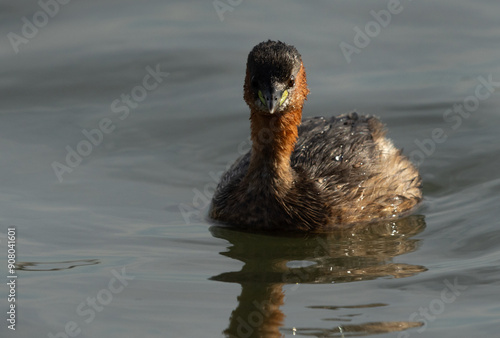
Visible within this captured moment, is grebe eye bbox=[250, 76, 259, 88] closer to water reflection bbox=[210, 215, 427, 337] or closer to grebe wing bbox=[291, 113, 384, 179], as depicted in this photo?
grebe wing bbox=[291, 113, 384, 179]

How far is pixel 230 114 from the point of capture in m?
12.3

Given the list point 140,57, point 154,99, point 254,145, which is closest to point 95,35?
point 140,57

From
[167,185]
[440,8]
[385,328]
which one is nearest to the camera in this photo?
[385,328]

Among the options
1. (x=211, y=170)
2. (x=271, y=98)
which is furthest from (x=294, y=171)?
(x=211, y=170)

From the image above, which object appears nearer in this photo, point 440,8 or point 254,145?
point 254,145

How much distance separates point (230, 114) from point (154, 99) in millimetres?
1138

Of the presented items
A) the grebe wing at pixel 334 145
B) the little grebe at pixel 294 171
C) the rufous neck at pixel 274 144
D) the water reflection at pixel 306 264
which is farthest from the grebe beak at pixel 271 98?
the water reflection at pixel 306 264

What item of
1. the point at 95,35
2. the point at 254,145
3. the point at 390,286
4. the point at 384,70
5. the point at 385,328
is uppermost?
the point at 95,35

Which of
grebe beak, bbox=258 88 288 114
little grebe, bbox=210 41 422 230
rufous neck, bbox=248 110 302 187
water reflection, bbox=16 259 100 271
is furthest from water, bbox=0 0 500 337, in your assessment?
grebe beak, bbox=258 88 288 114

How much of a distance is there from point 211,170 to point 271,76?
270 cm

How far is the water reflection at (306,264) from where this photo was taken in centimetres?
714

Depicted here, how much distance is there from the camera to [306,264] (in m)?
8.62

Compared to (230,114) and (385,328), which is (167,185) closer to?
(230,114)

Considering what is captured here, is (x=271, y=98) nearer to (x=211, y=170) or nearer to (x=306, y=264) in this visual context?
(x=306, y=264)
